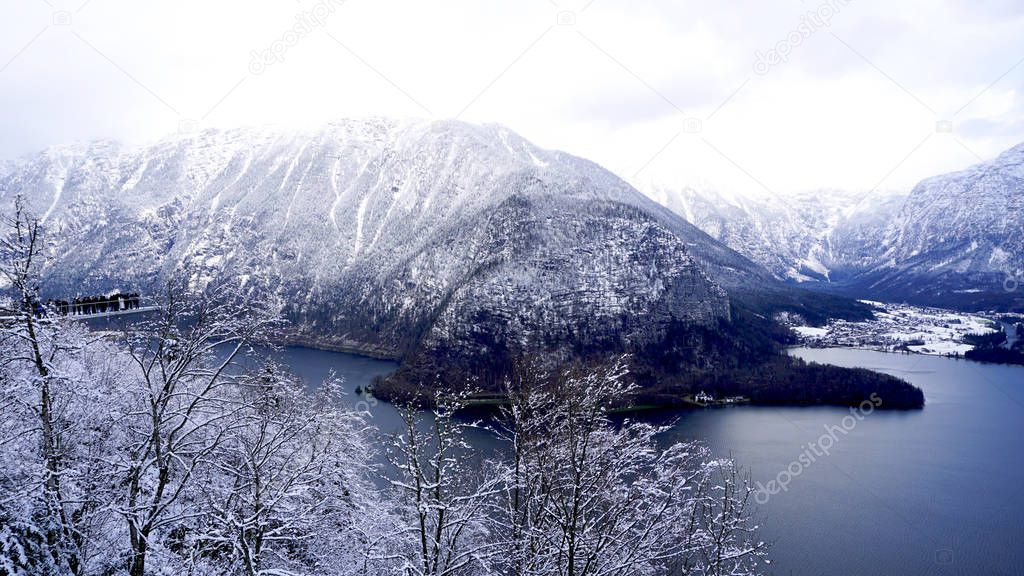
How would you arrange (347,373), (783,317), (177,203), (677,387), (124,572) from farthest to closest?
(177,203) → (783,317) → (347,373) → (677,387) → (124,572)

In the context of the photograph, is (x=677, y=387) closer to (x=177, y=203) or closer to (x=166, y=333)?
(x=166, y=333)

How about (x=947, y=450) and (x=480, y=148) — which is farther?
(x=480, y=148)

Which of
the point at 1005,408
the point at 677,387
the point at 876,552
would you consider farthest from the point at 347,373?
the point at 1005,408

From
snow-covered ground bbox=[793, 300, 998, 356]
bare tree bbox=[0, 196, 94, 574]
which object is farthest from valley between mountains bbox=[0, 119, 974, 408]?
bare tree bbox=[0, 196, 94, 574]

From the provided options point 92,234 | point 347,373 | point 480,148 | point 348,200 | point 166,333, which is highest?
point 480,148

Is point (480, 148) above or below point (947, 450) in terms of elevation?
above

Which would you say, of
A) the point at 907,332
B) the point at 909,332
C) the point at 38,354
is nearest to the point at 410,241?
the point at 907,332

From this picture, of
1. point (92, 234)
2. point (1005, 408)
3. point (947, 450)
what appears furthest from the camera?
point (92, 234)

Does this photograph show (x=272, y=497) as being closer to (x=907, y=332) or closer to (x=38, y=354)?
(x=38, y=354)

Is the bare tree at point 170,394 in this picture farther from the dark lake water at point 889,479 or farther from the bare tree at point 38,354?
the dark lake water at point 889,479
